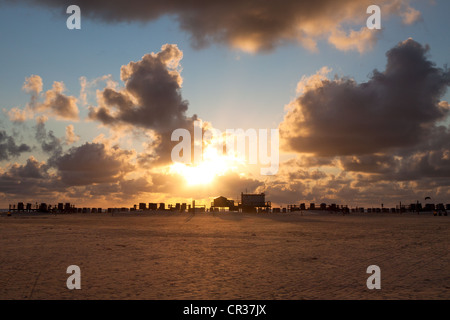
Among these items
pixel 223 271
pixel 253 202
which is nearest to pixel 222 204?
pixel 253 202

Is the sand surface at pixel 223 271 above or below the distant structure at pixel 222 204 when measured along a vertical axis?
above

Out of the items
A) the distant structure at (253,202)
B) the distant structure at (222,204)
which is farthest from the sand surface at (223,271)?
the distant structure at (222,204)

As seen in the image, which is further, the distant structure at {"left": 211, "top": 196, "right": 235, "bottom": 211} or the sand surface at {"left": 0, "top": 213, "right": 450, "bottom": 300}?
the distant structure at {"left": 211, "top": 196, "right": 235, "bottom": 211}

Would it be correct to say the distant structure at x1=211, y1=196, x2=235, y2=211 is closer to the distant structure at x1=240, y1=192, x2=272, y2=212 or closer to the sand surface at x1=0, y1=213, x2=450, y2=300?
the distant structure at x1=240, y1=192, x2=272, y2=212

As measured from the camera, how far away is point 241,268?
12.0 m

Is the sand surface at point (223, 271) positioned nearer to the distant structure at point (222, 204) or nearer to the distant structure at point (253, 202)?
the distant structure at point (253, 202)

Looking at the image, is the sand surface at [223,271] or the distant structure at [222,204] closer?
the sand surface at [223,271]

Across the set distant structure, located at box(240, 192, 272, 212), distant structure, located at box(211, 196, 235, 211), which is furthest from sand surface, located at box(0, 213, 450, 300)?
distant structure, located at box(211, 196, 235, 211)

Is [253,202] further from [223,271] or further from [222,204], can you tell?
[223,271]
